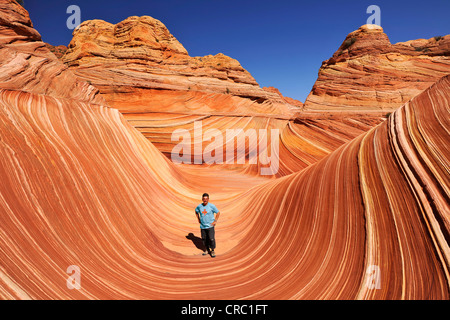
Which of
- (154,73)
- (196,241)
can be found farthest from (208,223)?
(154,73)

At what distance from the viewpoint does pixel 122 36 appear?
730 inches

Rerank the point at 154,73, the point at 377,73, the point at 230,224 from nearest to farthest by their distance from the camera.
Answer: the point at 230,224, the point at 377,73, the point at 154,73

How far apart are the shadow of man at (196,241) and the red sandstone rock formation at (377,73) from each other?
39.3 feet

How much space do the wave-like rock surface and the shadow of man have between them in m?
0.04

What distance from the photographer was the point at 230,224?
5.69 m

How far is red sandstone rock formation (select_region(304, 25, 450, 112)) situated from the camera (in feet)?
41.5

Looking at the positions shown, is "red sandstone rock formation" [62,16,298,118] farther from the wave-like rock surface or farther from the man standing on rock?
the man standing on rock

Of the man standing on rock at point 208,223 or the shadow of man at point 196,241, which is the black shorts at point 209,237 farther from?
the shadow of man at point 196,241

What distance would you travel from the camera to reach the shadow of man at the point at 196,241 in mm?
4670

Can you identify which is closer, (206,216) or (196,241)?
(206,216)

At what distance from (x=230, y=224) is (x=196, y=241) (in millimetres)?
1104

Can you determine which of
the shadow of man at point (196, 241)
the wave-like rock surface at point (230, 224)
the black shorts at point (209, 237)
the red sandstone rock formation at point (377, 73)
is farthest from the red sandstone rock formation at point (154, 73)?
the black shorts at point (209, 237)

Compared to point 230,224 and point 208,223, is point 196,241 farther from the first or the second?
point 230,224

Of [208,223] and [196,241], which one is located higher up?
[208,223]
